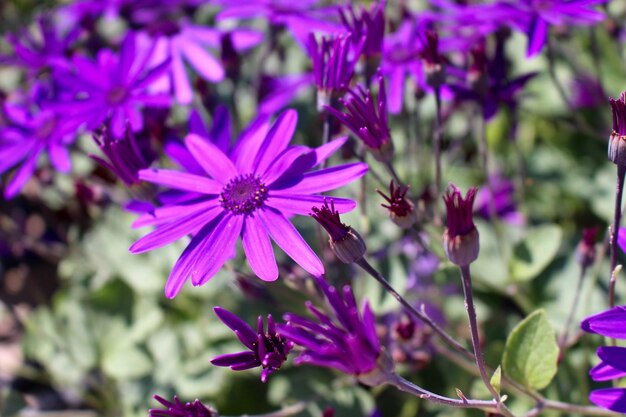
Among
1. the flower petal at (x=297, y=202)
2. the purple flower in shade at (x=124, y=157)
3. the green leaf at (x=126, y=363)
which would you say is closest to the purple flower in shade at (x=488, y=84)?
the flower petal at (x=297, y=202)

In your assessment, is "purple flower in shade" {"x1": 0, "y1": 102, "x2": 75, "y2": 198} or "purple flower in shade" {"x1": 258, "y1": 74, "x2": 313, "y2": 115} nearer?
"purple flower in shade" {"x1": 0, "y1": 102, "x2": 75, "y2": 198}

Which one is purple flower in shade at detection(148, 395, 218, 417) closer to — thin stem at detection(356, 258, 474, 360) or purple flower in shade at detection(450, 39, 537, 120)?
thin stem at detection(356, 258, 474, 360)

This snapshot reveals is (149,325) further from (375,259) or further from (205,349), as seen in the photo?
(375,259)

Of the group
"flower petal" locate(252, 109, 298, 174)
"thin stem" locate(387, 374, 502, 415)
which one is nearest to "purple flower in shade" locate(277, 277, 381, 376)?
"thin stem" locate(387, 374, 502, 415)

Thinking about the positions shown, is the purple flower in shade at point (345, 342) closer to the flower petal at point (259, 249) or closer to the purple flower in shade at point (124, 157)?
the flower petal at point (259, 249)

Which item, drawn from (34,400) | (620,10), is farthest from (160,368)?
(620,10)

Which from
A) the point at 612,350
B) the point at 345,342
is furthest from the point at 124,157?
the point at 612,350

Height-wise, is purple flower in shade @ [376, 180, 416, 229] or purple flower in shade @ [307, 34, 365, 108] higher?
purple flower in shade @ [307, 34, 365, 108]
